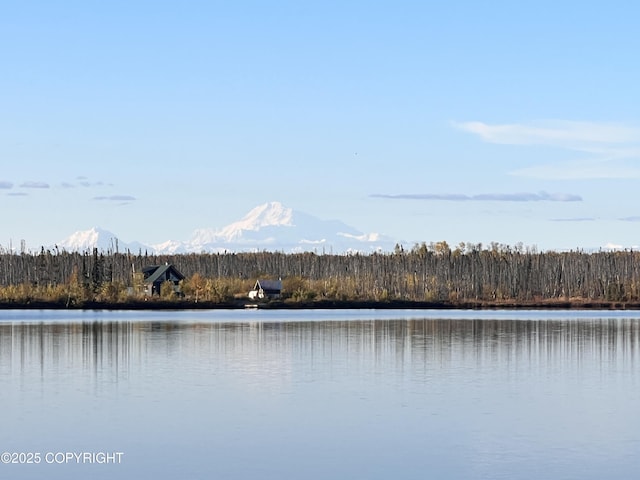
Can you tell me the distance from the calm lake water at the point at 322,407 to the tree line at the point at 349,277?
5267cm

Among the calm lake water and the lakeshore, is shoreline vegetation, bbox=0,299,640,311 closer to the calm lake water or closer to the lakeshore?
the lakeshore

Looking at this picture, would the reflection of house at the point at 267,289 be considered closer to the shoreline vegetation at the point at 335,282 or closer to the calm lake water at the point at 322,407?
the shoreline vegetation at the point at 335,282

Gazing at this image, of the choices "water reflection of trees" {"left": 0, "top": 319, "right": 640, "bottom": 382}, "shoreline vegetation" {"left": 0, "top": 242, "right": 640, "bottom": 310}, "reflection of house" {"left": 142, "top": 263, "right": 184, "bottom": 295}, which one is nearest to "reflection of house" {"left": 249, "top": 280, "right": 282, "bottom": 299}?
"shoreline vegetation" {"left": 0, "top": 242, "right": 640, "bottom": 310}

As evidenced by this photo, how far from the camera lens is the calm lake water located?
18.7 m

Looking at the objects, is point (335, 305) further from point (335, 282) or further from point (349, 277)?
point (349, 277)

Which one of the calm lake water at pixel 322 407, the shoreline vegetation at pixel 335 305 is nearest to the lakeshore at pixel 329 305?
the shoreline vegetation at pixel 335 305

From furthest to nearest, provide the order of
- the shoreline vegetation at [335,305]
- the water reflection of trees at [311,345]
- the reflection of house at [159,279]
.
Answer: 1. the reflection of house at [159,279]
2. the shoreline vegetation at [335,305]
3. the water reflection of trees at [311,345]

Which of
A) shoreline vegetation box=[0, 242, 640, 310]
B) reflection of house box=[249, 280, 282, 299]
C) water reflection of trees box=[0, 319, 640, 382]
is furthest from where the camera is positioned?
reflection of house box=[249, 280, 282, 299]

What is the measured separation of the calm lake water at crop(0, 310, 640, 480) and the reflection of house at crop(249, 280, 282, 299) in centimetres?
5670

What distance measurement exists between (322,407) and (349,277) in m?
94.9

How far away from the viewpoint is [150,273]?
10475 cm

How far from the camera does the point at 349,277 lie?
120312 millimetres

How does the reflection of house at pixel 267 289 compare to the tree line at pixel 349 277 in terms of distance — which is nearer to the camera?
the tree line at pixel 349 277

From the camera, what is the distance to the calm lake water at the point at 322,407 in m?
18.7
